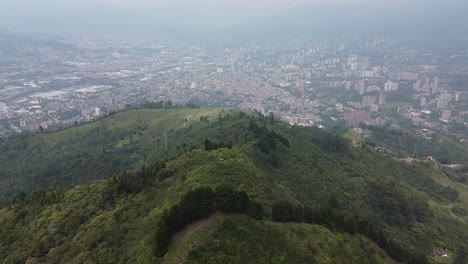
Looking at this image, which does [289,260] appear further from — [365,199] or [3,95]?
[3,95]

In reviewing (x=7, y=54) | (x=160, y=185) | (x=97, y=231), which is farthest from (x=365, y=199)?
(x=7, y=54)

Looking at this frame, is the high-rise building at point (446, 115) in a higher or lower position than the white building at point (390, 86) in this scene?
lower

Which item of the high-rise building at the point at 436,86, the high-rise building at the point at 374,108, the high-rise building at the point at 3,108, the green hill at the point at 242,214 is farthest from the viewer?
the high-rise building at the point at 436,86

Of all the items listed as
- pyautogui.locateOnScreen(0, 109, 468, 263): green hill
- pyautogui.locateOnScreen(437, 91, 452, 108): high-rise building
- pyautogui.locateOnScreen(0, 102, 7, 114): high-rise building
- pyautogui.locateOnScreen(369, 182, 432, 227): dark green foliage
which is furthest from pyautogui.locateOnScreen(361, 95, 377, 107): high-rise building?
pyautogui.locateOnScreen(0, 102, 7, 114): high-rise building

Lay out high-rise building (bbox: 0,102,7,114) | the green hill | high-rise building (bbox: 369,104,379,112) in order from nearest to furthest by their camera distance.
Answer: the green hill → high-rise building (bbox: 0,102,7,114) → high-rise building (bbox: 369,104,379,112)

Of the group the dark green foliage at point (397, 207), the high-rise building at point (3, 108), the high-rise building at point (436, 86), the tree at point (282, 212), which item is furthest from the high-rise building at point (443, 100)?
the high-rise building at point (3, 108)

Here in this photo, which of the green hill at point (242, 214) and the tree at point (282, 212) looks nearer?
the green hill at point (242, 214)

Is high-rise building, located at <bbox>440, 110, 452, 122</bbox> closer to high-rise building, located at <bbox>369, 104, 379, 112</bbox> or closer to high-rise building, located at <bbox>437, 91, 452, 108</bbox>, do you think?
high-rise building, located at <bbox>437, 91, 452, 108</bbox>

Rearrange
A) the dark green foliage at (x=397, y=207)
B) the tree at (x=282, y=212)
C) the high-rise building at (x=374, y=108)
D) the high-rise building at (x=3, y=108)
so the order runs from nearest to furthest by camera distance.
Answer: the tree at (x=282, y=212) → the dark green foliage at (x=397, y=207) → the high-rise building at (x=3, y=108) → the high-rise building at (x=374, y=108)

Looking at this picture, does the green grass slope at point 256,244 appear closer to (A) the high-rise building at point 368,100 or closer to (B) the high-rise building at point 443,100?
(A) the high-rise building at point 368,100

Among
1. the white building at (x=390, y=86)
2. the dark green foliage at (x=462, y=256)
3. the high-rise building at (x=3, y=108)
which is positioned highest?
the dark green foliage at (x=462, y=256)
